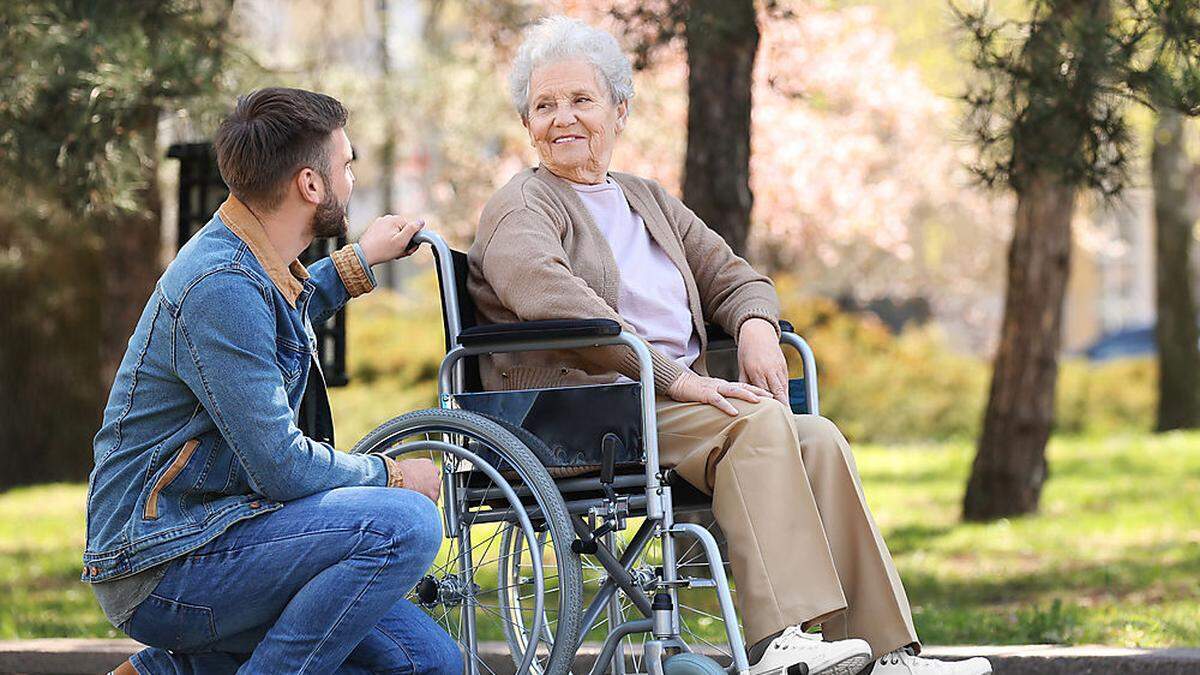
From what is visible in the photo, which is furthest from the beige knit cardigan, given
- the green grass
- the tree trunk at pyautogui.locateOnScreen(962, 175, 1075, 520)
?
the tree trunk at pyautogui.locateOnScreen(962, 175, 1075, 520)

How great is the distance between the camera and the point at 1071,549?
692cm

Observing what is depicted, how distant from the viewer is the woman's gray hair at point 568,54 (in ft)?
11.2

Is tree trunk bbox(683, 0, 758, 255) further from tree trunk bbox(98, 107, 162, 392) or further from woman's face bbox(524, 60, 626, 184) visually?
tree trunk bbox(98, 107, 162, 392)

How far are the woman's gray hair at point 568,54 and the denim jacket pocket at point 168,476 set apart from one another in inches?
49.2

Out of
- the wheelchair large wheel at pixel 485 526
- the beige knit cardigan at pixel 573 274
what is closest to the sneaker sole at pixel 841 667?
the wheelchair large wheel at pixel 485 526

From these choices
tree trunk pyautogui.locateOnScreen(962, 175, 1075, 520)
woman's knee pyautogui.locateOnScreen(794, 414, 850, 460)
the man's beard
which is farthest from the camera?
tree trunk pyautogui.locateOnScreen(962, 175, 1075, 520)

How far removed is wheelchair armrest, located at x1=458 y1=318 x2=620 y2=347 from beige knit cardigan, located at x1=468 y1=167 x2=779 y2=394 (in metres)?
0.12

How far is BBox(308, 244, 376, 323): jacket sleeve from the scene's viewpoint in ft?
9.78

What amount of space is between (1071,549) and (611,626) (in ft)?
13.1

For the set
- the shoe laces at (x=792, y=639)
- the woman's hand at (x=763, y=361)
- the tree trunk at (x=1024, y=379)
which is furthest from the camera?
the tree trunk at (x=1024, y=379)

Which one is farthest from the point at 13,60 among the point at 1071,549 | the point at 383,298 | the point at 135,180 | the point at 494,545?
the point at 383,298

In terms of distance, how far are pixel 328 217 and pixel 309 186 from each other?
78mm

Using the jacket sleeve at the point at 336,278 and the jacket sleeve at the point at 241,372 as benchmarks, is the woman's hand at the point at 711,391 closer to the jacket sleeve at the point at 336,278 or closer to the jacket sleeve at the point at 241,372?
the jacket sleeve at the point at 336,278

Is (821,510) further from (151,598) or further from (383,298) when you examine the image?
(383,298)
